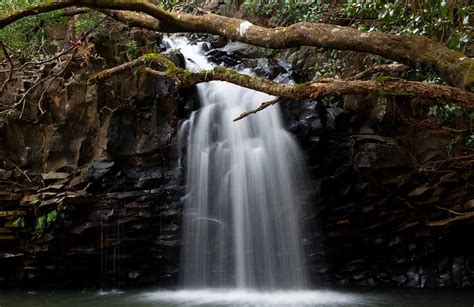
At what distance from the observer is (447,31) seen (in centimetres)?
730

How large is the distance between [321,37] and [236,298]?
6089 millimetres

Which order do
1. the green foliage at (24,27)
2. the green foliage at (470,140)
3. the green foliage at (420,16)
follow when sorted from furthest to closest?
1. the green foliage at (470,140)
2. the green foliage at (24,27)
3. the green foliage at (420,16)

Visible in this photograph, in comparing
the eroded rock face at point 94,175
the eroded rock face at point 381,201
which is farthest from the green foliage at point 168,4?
the eroded rock face at point 381,201

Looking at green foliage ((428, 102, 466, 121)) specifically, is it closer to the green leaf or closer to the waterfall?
the waterfall

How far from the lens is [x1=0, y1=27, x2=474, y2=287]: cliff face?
944 centimetres

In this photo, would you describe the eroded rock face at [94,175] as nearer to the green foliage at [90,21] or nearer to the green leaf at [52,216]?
the green leaf at [52,216]

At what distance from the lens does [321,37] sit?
14.6 feet

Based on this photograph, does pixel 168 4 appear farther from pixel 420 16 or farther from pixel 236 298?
pixel 236 298

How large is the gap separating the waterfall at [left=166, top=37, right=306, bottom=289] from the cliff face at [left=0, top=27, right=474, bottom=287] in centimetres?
35

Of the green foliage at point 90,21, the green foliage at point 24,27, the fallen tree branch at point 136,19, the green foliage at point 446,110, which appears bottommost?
the green foliage at point 446,110

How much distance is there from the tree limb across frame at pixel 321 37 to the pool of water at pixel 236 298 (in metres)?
5.29

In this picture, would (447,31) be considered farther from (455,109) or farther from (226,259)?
(226,259)

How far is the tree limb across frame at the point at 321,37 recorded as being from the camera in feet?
13.5

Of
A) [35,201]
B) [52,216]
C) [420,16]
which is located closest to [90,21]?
[35,201]
